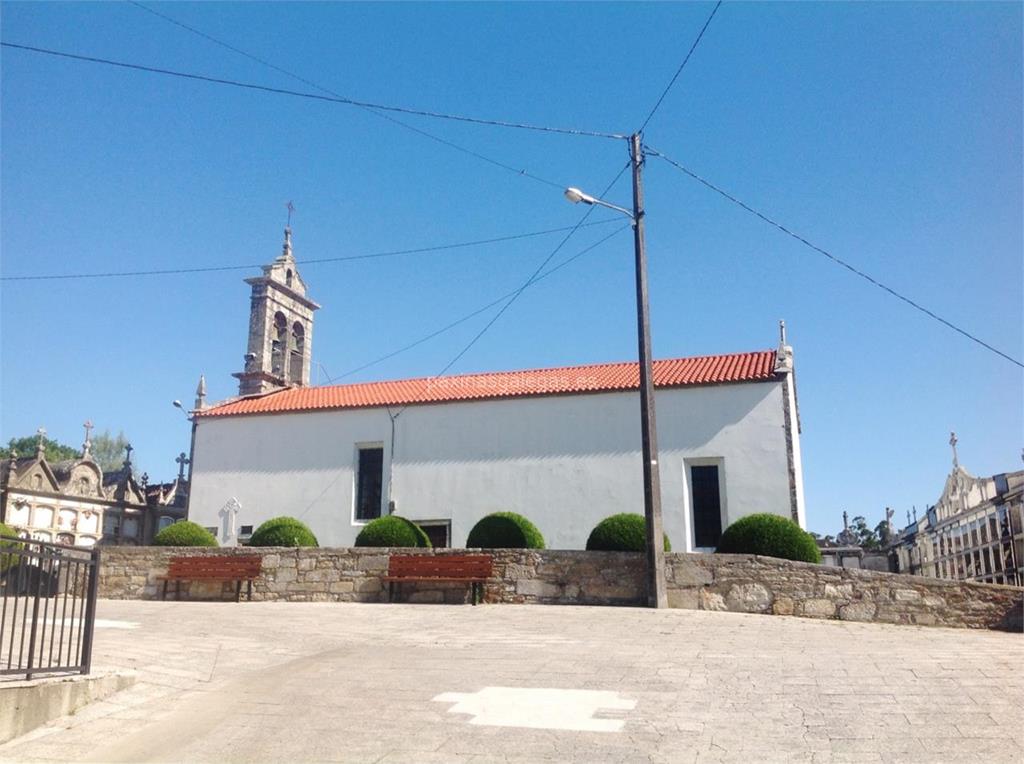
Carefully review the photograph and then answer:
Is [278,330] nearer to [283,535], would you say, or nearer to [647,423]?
[283,535]

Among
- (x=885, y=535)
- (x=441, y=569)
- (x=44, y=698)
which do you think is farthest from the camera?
(x=885, y=535)

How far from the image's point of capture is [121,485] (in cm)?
3978

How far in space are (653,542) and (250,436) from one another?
54.5 feet

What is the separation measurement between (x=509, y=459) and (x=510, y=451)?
23 cm

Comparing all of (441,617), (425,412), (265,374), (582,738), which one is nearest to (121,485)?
(265,374)

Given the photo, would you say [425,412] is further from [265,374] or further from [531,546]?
[265,374]

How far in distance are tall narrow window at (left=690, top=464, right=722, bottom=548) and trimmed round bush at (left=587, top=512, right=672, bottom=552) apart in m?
5.87

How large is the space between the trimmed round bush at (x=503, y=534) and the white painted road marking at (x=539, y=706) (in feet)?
36.1

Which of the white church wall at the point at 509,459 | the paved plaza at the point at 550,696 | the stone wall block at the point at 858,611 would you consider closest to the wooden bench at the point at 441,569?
the paved plaza at the point at 550,696

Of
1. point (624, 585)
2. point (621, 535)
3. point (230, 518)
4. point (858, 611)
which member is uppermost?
point (230, 518)

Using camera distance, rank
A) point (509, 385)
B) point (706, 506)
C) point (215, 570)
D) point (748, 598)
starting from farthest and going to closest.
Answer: point (509, 385), point (706, 506), point (215, 570), point (748, 598)

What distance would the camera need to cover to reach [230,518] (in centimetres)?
2738

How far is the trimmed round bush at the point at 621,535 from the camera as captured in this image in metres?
16.8

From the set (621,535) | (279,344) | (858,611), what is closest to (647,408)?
(621,535)
